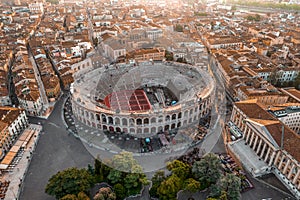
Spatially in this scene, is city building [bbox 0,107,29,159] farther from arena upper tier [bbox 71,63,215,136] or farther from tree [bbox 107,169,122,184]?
tree [bbox 107,169,122,184]

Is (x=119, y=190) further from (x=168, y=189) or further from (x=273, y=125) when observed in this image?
(x=273, y=125)

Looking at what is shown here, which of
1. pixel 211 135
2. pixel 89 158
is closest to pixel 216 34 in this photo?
pixel 211 135

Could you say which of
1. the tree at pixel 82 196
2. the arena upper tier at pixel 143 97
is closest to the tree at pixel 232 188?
the arena upper tier at pixel 143 97

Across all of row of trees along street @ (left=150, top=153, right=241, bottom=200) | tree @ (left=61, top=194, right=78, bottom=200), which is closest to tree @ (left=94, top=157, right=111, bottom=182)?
tree @ (left=61, top=194, right=78, bottom=200)

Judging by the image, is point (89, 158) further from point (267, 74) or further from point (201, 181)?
point (267, 74)

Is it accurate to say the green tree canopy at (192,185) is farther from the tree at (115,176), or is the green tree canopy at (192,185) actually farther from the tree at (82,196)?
the tree at (82,196)

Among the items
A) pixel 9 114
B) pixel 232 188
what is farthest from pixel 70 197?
pixel 9 114
